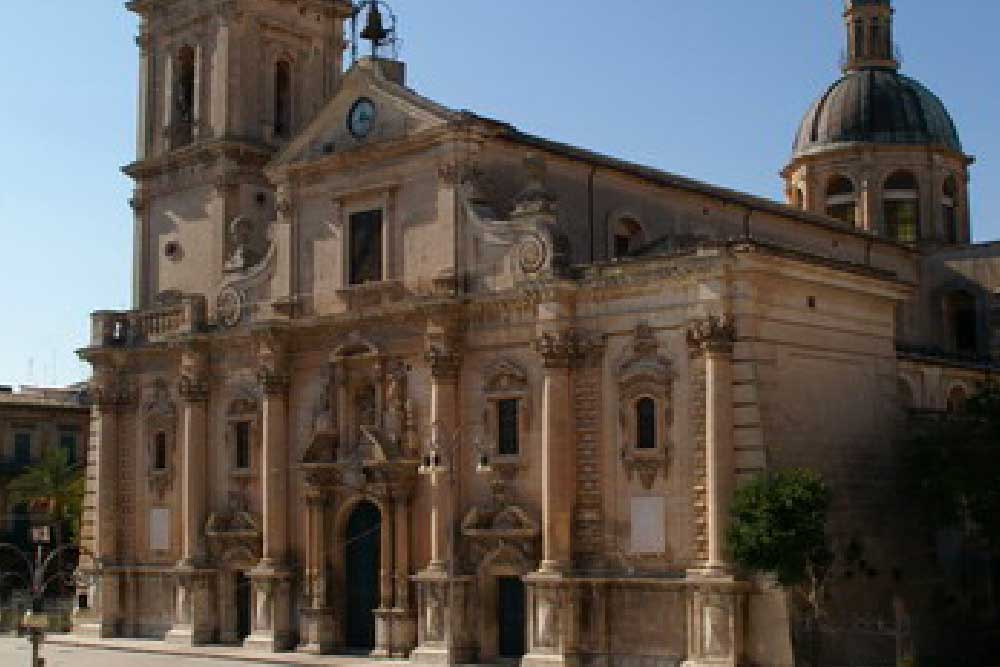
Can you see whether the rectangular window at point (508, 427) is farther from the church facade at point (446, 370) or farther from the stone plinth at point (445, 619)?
the stone plinth at point (445, 619)

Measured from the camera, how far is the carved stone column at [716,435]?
112 ft

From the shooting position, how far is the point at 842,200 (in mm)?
60562

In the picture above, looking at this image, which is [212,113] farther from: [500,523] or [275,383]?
[500,523]

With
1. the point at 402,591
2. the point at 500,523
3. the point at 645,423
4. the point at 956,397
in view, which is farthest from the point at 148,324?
the point at 956,397

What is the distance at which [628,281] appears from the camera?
120ft

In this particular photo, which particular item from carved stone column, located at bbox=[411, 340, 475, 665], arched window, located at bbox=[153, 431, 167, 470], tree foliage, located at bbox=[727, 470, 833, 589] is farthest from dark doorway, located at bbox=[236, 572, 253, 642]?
tree foliage, located at bbox=[727, 470, 833, 589]

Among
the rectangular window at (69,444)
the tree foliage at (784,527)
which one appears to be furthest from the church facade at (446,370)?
the rectangular window at (69,444)

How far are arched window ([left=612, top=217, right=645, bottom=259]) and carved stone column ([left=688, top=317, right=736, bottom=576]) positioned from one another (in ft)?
30.2

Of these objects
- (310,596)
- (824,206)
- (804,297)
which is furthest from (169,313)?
(824,206)

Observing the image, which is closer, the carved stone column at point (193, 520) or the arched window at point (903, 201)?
the carved stone column at point (193, 520)

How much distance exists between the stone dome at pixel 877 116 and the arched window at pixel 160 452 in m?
27.0

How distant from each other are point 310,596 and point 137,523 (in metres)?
9.31

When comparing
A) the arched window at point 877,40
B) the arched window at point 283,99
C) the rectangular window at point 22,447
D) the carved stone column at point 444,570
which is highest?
the arched window at point 877,40

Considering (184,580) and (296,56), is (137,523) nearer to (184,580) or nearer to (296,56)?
(184,580)
